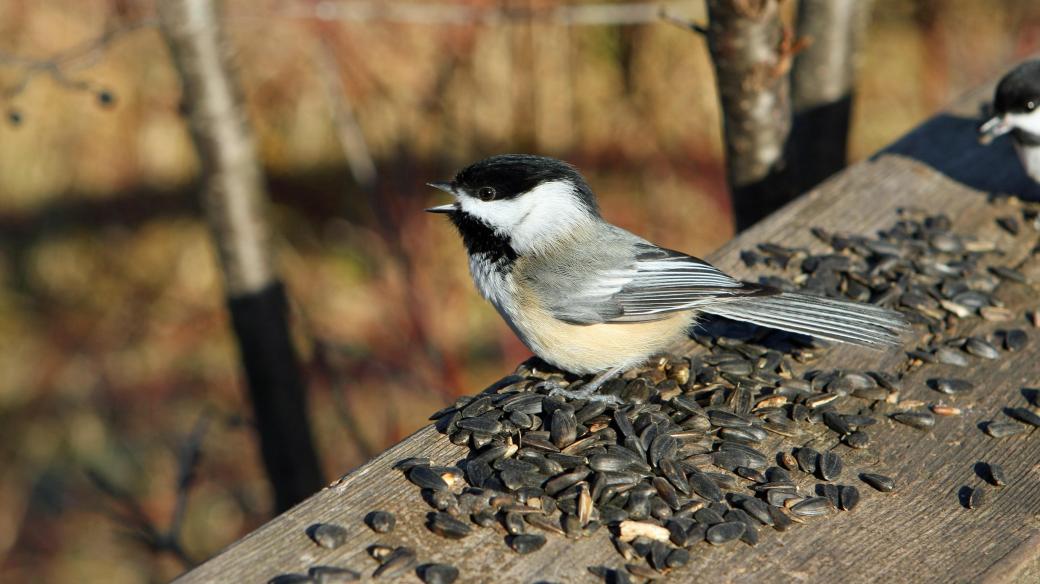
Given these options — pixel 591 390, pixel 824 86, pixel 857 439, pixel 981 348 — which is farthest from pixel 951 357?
pixel 824 86

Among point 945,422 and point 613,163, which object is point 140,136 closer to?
point 613,163

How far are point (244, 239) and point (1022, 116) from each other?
2.31m

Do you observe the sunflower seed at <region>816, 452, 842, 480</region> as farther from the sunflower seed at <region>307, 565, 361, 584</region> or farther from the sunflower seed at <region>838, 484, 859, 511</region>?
the sunflower seed at <region>307, 565, 361, 584</region>

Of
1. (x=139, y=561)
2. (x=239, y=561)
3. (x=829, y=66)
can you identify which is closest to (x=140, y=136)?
(x=139, y=561)

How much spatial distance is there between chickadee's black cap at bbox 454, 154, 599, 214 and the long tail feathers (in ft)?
1.70

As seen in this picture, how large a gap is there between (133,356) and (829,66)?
3.92 metres

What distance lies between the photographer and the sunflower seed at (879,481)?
1953mm

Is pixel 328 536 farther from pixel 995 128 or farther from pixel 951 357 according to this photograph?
pixel 995 128

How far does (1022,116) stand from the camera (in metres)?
2.96

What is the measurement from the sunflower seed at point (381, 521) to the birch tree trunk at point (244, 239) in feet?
4.08

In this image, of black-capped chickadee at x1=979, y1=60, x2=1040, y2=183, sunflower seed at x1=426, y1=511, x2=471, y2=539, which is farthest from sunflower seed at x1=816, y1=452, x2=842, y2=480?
black-capped chickadee at x1=979, y1=60, x2=1040, y2=183

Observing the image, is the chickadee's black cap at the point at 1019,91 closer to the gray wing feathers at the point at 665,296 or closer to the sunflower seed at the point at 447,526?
the gray wing feathers at the point at 665,296

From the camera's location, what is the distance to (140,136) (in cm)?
545

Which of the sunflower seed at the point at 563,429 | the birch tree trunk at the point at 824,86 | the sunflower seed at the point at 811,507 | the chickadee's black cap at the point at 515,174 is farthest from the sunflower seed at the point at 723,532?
the birch tree trunk at the point at 824,86
